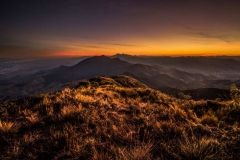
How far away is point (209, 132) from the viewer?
4648 millimetres

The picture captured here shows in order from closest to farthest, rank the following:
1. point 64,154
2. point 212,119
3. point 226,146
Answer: point 64,154
point 226,146
point 212,119

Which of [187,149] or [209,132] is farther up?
[187,149]

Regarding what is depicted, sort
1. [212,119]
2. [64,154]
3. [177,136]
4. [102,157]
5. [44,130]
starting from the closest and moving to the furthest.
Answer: [102,157]
[64,154]
[177,136]
[44,130]
[212,119]

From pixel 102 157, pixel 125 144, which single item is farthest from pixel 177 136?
pixel 102 157

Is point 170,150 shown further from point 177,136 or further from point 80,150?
point 80,150

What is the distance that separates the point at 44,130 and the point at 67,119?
94 cm

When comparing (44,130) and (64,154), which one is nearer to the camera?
(64,154)

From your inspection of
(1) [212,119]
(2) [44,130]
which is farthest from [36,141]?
(1) [212,119]

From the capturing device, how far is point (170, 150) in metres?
3.32

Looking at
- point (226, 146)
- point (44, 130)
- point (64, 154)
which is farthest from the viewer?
point (44, 130)

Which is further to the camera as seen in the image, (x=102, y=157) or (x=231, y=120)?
(x=231, y=120)

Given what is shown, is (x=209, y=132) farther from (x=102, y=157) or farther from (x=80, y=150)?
(x=80, y=150)

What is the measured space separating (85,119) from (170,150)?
3.05 metres

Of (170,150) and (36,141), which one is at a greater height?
(170,150)
